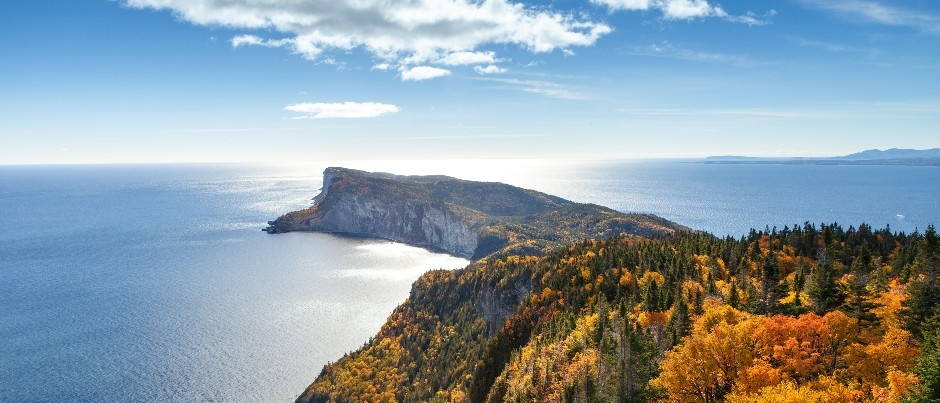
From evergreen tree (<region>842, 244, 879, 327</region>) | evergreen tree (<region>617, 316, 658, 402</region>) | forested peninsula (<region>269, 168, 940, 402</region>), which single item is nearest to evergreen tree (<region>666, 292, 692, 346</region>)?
forested peninsula (<region>269, 168, 940, 402</region>)

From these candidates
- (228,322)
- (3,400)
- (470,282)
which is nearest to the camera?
(3,400)

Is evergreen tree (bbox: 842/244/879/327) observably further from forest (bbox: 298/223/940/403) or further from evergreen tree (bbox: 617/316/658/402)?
evergreen tree (bbox: 617/316/658/402)

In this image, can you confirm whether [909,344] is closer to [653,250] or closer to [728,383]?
[728,383]

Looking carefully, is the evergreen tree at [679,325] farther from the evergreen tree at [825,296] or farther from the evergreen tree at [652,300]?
the evergreen tree at [652,300]

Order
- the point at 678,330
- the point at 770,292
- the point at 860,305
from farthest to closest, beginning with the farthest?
the point at 770,292
the point at 678,330
the point at 860,305

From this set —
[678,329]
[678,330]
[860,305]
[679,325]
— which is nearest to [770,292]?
[860,305]

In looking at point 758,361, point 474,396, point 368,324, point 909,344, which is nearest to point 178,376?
point 368,324

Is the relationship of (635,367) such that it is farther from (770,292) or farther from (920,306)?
(920,306)
